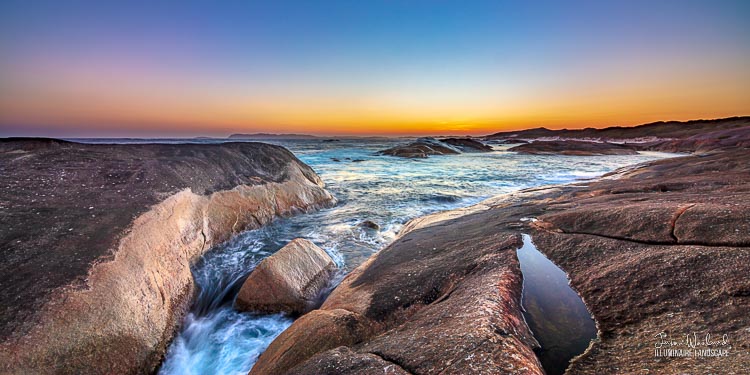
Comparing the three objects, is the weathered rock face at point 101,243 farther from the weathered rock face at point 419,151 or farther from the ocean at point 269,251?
the weathered rock face at point 419,151

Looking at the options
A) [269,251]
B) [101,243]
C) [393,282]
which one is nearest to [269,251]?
[269,251]

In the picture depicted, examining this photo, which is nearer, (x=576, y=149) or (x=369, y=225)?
(x=369, y=225)

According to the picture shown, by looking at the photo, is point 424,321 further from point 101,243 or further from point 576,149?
point 576,149

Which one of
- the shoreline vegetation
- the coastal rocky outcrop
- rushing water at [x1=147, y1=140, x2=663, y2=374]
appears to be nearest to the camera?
the coastal rocky outcrop

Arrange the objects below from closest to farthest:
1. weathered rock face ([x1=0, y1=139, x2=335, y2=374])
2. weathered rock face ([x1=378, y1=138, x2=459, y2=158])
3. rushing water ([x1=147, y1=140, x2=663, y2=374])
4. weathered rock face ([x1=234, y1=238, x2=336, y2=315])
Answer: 1. weathered rock face ([x1=0, y1=139, x2=335, y2=374])
2. rushing water ([x1=147, y1=140, x2=663, y2=374])
3. weathered rock face ([x1=234, y1=238, x2=336, y2=315])
4. weathered rock face ([x1=378, y1=138, x2=459, y2=158])

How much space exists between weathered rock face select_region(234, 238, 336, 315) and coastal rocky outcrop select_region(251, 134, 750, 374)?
0.73 metres

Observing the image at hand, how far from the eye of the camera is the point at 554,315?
8.98ft

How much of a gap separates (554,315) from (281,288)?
3.66m

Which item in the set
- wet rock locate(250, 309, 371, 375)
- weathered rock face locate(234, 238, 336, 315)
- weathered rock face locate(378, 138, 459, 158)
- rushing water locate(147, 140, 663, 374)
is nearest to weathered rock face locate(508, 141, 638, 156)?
weathered rock face locate(378, 138, 459, 158)

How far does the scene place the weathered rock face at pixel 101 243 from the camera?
10.1 ft

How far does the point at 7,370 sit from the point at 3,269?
1.36m

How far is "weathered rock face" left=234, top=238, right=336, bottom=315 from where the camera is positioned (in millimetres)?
4746

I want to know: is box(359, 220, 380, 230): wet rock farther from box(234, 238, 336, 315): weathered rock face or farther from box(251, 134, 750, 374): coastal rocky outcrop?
box(251, 134, 750, 374): coastal rocky outcrop

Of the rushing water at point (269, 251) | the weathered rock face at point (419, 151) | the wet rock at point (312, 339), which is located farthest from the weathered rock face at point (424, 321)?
the weathered rock face at point (419, 151)
